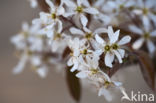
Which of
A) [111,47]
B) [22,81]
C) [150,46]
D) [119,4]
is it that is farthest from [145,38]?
[22,81]

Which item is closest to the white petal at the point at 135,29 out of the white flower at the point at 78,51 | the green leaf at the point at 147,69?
the green leaf at the point at 147,69

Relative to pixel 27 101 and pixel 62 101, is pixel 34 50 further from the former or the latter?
pixel 27 101

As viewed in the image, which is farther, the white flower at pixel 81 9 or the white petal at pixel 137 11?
the white petal at pixel 137 11

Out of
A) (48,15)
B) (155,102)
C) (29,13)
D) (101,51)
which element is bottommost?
(155,102)

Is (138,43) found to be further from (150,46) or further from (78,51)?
(78,51)

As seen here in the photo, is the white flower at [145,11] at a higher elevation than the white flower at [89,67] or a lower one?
higher

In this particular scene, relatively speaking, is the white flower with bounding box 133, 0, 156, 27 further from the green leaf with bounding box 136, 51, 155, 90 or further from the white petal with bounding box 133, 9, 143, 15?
the green leaf with bounding box 136, 51, 155, 90

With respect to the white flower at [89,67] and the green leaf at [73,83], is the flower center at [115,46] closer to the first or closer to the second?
the white flower at [89,67]

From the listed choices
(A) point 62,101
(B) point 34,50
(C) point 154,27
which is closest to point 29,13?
(A) point 62,101

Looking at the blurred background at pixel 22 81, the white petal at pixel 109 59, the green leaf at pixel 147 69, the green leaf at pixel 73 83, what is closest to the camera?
the white petal at pixel 109 59

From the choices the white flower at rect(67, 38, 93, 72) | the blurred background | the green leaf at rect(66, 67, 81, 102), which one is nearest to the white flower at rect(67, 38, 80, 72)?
the white flower at rect(67, 38, 93, 72)

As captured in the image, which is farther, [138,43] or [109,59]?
[138,43]
